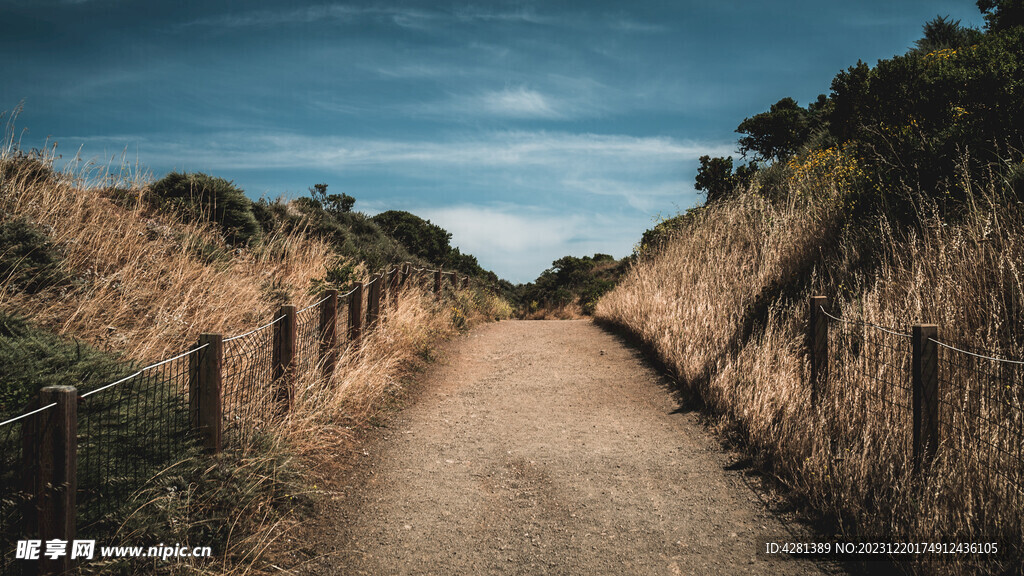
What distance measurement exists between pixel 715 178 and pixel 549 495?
13.0 meters

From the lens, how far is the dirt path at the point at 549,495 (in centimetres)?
366

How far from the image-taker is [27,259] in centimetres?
594

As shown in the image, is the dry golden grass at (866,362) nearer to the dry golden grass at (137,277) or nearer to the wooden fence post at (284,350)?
the wooden fence post at (284,350)

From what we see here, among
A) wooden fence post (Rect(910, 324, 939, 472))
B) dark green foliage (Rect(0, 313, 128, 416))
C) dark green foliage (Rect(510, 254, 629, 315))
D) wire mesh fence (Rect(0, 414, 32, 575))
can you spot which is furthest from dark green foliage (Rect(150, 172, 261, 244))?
dark green foliage (Rect(510, 254, 629, 315))

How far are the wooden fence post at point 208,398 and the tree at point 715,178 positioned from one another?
13.4m

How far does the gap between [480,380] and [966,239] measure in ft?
19.8

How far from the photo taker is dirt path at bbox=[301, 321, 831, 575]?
3.66m

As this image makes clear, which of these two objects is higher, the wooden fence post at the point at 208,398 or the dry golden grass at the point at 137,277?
the dry golden grass at the point at 137,277

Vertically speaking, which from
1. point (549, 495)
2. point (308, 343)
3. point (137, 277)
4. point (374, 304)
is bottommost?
point (549, 495)

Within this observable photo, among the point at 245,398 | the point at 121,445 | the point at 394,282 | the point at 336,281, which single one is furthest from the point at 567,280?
the point at 121,445

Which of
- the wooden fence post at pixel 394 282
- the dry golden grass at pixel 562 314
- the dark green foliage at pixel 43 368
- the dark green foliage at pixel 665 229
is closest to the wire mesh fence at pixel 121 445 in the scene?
the dark green foliage at pixel 43 368

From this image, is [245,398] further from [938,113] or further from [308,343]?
[938,113]

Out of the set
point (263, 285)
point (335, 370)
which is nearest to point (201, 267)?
point (263, 285)

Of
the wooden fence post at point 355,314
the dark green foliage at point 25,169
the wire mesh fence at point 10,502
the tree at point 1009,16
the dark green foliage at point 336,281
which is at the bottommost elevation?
the wire mesh fence at point 10,502
